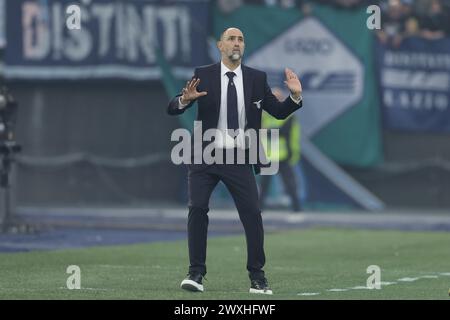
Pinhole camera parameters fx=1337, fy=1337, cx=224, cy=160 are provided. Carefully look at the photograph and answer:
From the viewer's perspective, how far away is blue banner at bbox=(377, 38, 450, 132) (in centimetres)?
2756

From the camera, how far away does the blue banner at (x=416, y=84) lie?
27.6 m

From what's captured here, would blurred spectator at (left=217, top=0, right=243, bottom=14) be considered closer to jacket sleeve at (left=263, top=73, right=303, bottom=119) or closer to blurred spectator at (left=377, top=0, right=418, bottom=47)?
blurred spectator at (left=377, top=0, right=418, bottom=47)

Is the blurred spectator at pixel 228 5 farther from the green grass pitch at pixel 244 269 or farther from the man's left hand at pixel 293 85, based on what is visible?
the man's left hand at pixel 293 85

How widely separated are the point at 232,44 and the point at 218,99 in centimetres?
53

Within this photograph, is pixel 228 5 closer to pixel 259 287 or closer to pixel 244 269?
pixel 244 269

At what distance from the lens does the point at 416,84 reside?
27797 millimetres

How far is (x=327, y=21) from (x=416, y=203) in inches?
166

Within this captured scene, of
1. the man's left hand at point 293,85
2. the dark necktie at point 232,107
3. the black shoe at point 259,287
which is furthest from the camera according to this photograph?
the dark necktie at point 232,107

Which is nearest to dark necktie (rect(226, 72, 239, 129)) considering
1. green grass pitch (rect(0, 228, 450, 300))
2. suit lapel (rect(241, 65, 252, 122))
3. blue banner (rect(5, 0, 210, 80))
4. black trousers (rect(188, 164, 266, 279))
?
suit lapel (rect(241, 65, 252, 122))

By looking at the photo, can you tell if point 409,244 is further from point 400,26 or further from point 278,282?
point 400,26

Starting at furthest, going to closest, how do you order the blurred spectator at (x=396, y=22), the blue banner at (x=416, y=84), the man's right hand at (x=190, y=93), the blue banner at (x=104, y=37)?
the blue banner at (x=104, y=37) → the blue banner at (x=416, y=84) → the blurred spectator at (x=396, y=22) → the man's right hand at (x=190, y=93)

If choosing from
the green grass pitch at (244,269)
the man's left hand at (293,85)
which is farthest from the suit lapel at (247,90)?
the green grass pitch at (244,269)

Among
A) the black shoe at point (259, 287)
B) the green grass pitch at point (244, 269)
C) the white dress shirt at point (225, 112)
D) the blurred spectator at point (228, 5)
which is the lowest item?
the green grass pitch at point (244, 269)

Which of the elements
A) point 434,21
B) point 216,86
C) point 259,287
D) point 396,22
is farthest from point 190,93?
point 434,21
